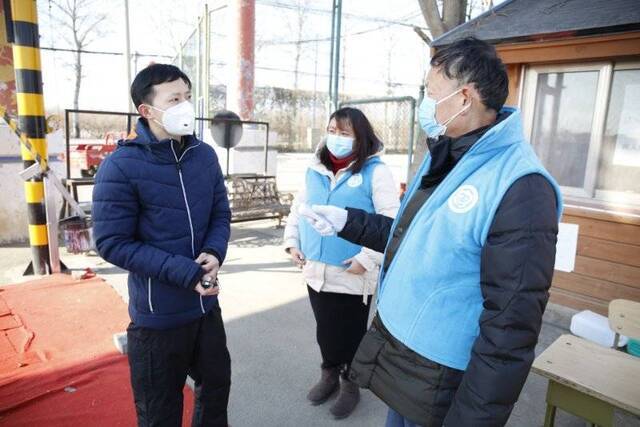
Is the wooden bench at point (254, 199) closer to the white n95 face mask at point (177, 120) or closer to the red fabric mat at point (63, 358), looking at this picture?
the red fabric mat at point (63, 358)

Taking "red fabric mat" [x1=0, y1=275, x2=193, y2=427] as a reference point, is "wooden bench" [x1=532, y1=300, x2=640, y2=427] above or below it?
→ above

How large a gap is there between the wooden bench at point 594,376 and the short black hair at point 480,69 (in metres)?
1.62

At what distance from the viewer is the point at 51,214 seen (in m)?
4.82

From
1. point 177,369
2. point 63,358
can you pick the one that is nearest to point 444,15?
point 177,369

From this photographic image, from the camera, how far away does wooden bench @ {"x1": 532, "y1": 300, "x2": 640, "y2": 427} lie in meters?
2.24

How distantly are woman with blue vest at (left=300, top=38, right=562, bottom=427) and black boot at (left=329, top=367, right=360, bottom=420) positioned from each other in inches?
47.2

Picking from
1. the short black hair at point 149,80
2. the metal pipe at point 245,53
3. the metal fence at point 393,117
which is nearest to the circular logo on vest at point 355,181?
the metal fence at point 393,117

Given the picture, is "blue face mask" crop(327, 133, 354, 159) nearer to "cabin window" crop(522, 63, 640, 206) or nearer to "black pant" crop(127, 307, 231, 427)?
"black pant" crop(127, 307, 231, 427)

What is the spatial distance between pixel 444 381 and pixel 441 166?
706 millimetres

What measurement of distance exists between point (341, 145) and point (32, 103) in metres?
3.59

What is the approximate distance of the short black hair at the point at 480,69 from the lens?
4.77 ft

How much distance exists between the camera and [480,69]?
145 cm

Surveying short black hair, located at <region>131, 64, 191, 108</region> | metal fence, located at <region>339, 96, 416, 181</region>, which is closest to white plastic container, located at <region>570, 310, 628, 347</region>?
metal fence, located at <region>339, 96, 416, 181</region>

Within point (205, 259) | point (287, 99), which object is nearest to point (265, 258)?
point (205, 259)
